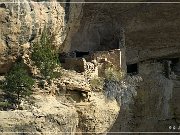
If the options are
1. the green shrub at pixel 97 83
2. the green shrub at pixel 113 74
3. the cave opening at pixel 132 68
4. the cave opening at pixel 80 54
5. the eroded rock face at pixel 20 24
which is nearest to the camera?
the eroded rock face at pixel 20 24

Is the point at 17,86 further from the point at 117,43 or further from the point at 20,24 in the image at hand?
the point at 117,43

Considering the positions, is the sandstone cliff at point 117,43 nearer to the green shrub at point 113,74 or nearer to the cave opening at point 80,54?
the cave opening at point 80,54

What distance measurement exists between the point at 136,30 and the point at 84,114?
223 inches

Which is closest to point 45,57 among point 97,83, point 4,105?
point 97,83

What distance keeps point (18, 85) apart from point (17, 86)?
0.04 metres

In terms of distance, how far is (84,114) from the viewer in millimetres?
19188

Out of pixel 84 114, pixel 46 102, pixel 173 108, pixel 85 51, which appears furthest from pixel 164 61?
pixel 46 102

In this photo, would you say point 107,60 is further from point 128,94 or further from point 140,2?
point 140,2

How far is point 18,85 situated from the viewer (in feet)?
57.8

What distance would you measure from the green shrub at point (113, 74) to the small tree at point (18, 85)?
13.2 feet

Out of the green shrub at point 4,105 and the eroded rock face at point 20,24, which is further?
the eroded rock face at point 20,24

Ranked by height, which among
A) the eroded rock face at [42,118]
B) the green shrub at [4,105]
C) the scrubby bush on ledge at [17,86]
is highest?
the scrubby bush on ledge at [17,86]

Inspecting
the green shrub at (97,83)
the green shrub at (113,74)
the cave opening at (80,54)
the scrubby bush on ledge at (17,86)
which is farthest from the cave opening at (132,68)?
the scrubby bush on ledge at (17,86)

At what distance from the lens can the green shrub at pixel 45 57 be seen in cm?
1881
